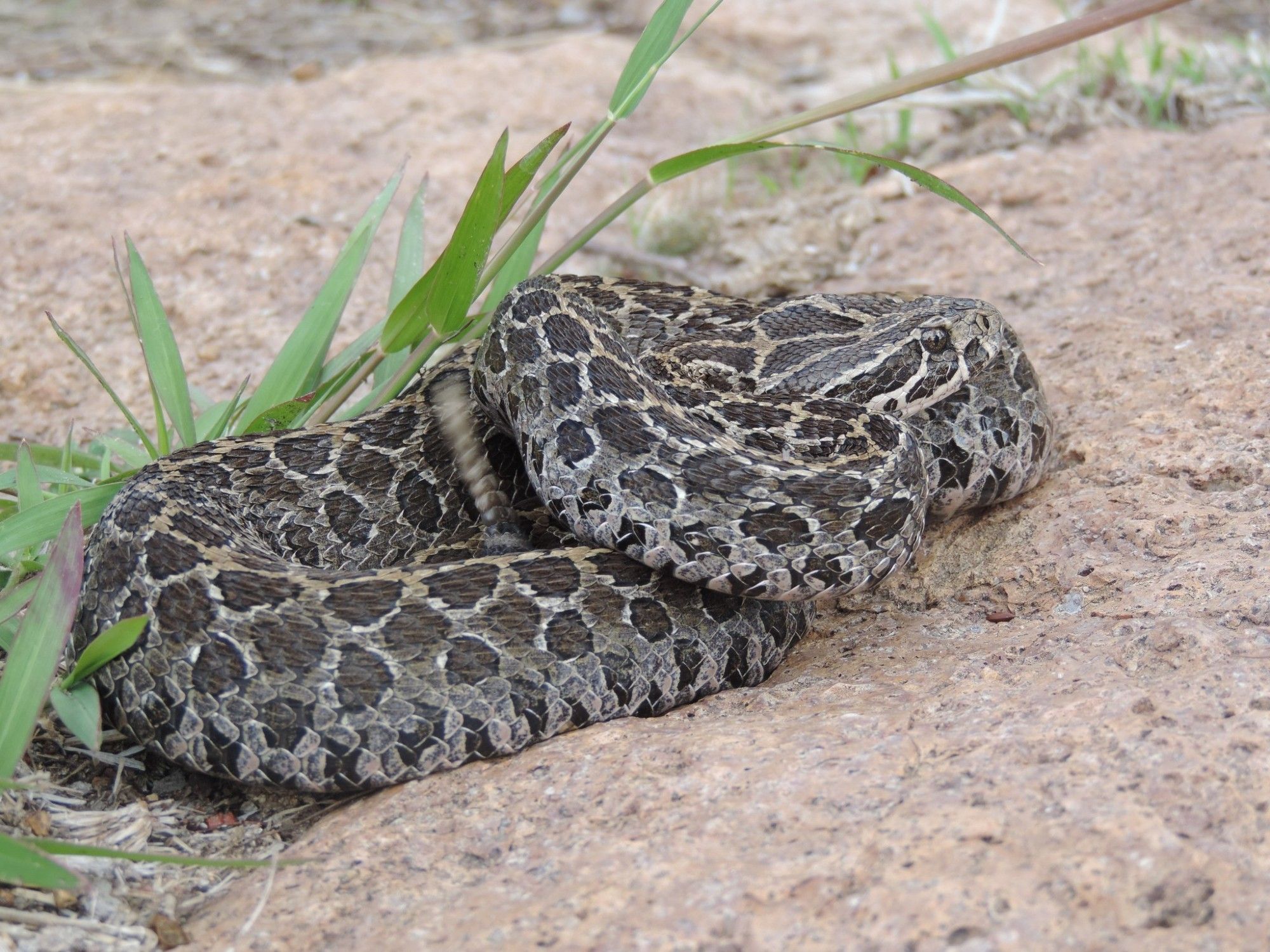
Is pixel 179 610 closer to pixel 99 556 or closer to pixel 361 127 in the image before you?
pixel 99 556

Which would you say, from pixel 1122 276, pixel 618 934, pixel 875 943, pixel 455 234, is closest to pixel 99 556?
pixel 455 234

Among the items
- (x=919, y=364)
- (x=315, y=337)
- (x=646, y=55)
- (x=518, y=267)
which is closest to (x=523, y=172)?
(x=646, y=55)

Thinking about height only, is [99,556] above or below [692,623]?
above

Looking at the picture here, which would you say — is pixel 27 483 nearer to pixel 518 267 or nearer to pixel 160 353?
pixel 160 353

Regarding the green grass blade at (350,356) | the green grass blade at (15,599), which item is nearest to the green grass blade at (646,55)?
the green grass blade at (350,356)

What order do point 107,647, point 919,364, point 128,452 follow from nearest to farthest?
point 107,647 < point 919,364 < point 128,452

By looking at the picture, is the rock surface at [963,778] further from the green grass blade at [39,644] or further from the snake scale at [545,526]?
the green grass blade at [39,644]

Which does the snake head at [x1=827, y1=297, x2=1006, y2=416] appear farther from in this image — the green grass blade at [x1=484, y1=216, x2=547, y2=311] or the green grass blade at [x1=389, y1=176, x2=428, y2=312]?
the green grass blade at [x1=389, y1=176, x2=428, y2=312]
